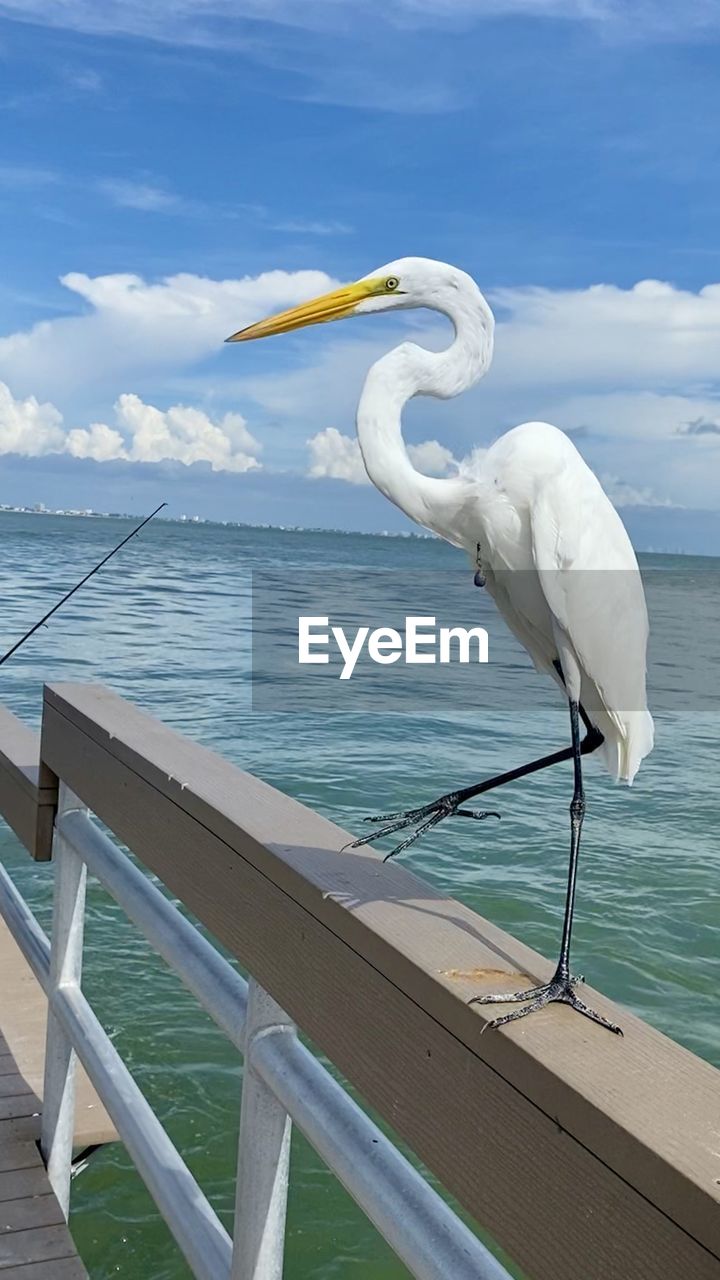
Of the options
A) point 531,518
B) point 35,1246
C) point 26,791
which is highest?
point 531,518

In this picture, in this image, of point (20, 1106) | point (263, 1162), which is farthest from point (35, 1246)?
point (263, 1162)

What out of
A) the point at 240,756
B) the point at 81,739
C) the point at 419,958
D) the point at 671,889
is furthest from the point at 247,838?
the point at 240,756

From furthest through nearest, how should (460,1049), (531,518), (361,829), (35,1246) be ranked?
(361,829) < (35,1246) < (531,518) < (460,1049)

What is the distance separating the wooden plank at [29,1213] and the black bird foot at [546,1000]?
1262mm

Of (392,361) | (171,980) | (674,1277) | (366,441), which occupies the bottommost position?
(171,980)

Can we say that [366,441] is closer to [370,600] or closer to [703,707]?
[703,707]

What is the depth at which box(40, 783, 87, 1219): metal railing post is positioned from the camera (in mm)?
1994

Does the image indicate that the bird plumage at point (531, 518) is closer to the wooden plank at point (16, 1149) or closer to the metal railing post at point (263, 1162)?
the metal railing post at point (263, 1162)

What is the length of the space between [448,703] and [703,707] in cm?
339

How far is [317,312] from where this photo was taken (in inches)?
77.7

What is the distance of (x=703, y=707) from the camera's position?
14047 mm

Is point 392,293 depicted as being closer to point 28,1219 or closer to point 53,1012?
point 53,1012

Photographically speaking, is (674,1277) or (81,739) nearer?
(674,1277)

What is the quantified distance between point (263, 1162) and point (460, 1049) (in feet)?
1.52
